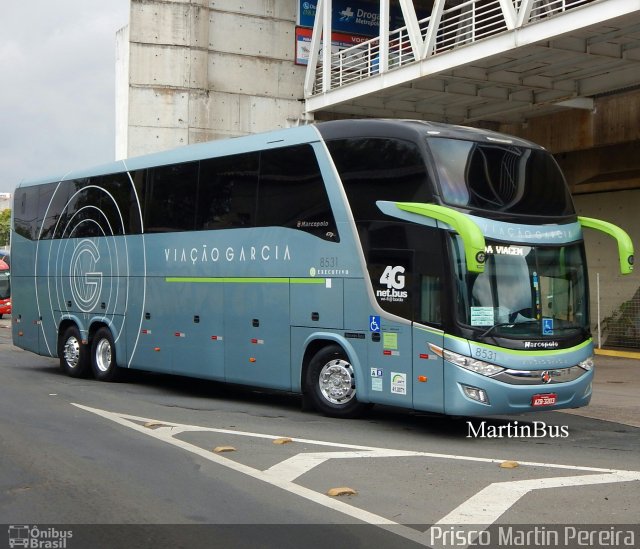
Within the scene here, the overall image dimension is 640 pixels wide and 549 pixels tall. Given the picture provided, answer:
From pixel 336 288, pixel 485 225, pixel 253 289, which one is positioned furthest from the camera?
pixel 253 289

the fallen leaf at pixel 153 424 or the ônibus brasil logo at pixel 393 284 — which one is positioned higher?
the ônibus brasil logo at pixel 393 284

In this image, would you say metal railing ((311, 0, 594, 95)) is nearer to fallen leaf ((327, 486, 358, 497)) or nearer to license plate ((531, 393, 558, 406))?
license plate ((531, 393, 558, 406))

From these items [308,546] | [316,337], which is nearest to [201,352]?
[316,337]

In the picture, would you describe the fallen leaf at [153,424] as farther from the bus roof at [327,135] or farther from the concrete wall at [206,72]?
the concrete wall at [206,72]

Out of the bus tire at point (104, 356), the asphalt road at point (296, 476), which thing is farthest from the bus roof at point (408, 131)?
the bus tire at point (104, 356)

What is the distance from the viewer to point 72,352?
17.8m

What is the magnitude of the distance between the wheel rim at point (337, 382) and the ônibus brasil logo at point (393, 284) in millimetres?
1207

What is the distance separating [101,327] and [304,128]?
667 cm

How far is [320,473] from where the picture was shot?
28.2 feet

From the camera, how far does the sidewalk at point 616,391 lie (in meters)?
13.3

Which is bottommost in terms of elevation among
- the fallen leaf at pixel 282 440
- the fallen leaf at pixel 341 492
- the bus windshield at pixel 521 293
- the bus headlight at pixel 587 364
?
the fallen leaf at pixel 282 440

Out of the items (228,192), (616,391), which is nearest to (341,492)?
(228,192)

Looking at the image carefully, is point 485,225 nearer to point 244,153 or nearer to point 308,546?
point 244,153

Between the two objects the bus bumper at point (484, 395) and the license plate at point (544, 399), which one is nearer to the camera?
the bus bumper at point (484, 395)
